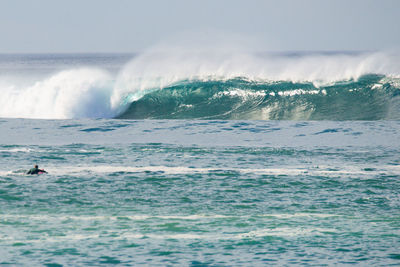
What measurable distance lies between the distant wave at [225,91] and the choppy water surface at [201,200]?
6.70 m

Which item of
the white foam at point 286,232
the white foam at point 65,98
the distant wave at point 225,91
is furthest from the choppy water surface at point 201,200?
the white foam at point 65,98

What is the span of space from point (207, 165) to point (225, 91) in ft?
48.8

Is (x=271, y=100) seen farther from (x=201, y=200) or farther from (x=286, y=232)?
(x=286, y=232)

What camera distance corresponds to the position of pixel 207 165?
1611cm

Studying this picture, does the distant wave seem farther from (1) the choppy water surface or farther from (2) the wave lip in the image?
(1) the choppy water surface

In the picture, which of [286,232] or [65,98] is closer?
[286,232]

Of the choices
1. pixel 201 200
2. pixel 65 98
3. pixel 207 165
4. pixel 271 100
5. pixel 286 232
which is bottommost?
pixel 286 232

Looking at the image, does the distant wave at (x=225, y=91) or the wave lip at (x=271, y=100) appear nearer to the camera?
the wave lip at (x=271, y=100)

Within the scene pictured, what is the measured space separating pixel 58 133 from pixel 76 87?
915cm

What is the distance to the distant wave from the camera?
92.8ft

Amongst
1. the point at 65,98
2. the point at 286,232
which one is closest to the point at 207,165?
the point at 286,232

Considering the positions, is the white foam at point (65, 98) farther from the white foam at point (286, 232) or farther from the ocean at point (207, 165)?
the white foam at point (286, 232)

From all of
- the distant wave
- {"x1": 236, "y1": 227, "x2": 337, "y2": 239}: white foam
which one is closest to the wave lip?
the distant wave

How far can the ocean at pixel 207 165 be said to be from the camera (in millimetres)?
9633
